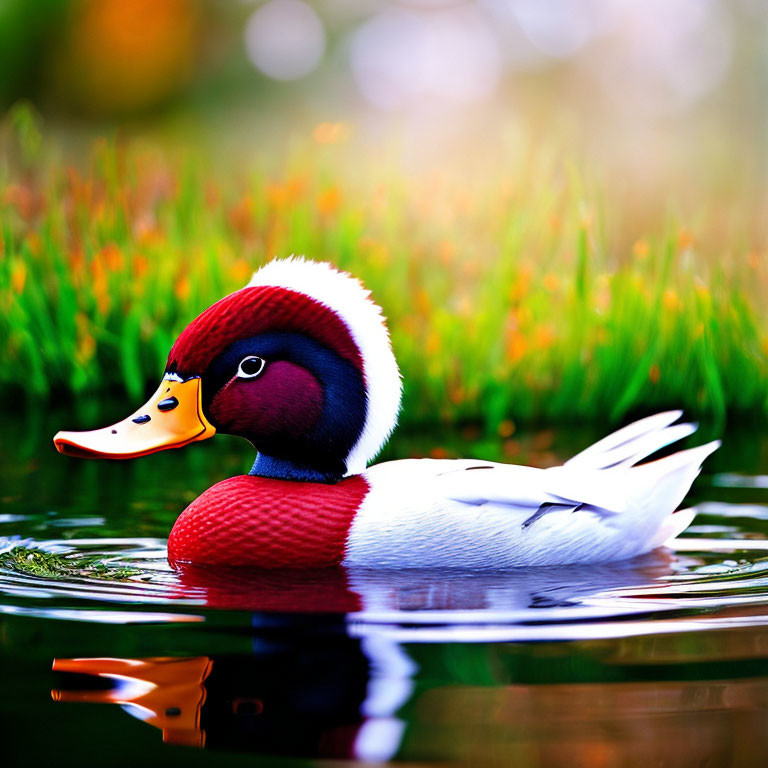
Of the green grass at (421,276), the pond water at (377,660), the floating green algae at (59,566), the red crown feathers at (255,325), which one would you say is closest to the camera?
the pond water at (377,660)

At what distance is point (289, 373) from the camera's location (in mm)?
3838

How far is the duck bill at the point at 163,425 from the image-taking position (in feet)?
12.2

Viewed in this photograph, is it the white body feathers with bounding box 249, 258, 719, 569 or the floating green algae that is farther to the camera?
the white body feathers with bounding box 249, 258, 719, 569

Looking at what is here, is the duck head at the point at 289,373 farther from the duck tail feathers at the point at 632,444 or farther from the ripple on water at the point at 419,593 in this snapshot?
the duck tail feathers at the point at 632,444

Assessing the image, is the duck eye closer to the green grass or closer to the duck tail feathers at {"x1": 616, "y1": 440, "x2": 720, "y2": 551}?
the duck tail feathers at {"x1": 616, "y1": 440, "x2": 720, "y2": 551}

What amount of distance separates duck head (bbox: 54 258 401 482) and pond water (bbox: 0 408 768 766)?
1.34ft

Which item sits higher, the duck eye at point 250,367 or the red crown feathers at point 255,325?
the red crown feathers at point 255,325

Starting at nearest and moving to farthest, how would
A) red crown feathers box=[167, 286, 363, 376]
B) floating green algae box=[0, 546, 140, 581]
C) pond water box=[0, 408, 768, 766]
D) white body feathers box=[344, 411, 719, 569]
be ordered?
1. pond water box=[0, 408, 768, 766]
2. floating green algae box=[0, 546, 140, 581]
3. white body feathers box=[344, 411, 719, 569]
4. red crown feathers box=[167, 286, 363, 376]

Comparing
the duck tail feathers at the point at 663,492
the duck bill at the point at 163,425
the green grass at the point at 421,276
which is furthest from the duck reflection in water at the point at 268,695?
the green grass at the point at 421,276

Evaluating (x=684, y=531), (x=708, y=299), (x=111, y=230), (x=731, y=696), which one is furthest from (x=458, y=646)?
(x=111, y=230)

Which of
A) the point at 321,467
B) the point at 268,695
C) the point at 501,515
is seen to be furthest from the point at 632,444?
the point at 268,695

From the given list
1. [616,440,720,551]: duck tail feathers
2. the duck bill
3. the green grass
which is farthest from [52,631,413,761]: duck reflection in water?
the green grass

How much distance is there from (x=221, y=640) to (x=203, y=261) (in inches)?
184

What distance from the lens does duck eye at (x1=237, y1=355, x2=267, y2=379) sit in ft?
12.5
